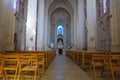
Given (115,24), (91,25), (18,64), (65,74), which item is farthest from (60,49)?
(18,64)

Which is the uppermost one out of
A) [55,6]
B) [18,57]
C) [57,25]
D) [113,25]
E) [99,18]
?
[55,6]

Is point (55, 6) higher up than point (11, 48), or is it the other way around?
point (55, 6)

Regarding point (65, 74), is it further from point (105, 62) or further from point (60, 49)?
point (60, 49)

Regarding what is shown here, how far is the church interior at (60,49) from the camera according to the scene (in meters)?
5.34

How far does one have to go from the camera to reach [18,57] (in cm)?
445

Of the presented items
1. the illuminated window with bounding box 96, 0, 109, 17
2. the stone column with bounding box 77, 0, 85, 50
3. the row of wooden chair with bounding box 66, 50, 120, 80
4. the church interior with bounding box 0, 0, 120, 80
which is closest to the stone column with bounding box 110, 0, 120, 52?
the church interior with bounding box 0, 0, 120, 80

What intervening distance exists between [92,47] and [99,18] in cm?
691

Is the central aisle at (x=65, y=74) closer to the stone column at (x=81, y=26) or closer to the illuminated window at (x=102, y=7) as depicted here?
the illuminated window at (x=102, y=7)

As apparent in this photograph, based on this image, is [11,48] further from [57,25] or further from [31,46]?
[57,25]

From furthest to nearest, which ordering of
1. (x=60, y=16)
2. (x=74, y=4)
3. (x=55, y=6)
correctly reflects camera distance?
(x=60, y=16)
(x=55, y=6)
(x=74, y=4)

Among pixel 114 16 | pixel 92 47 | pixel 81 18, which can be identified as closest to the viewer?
pixel 114 16

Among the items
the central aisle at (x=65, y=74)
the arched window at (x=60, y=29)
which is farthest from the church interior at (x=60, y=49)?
the arched window at (x=60, y=29)

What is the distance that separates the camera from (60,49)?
36438 millimetres

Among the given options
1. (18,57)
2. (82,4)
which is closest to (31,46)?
(18,57)
